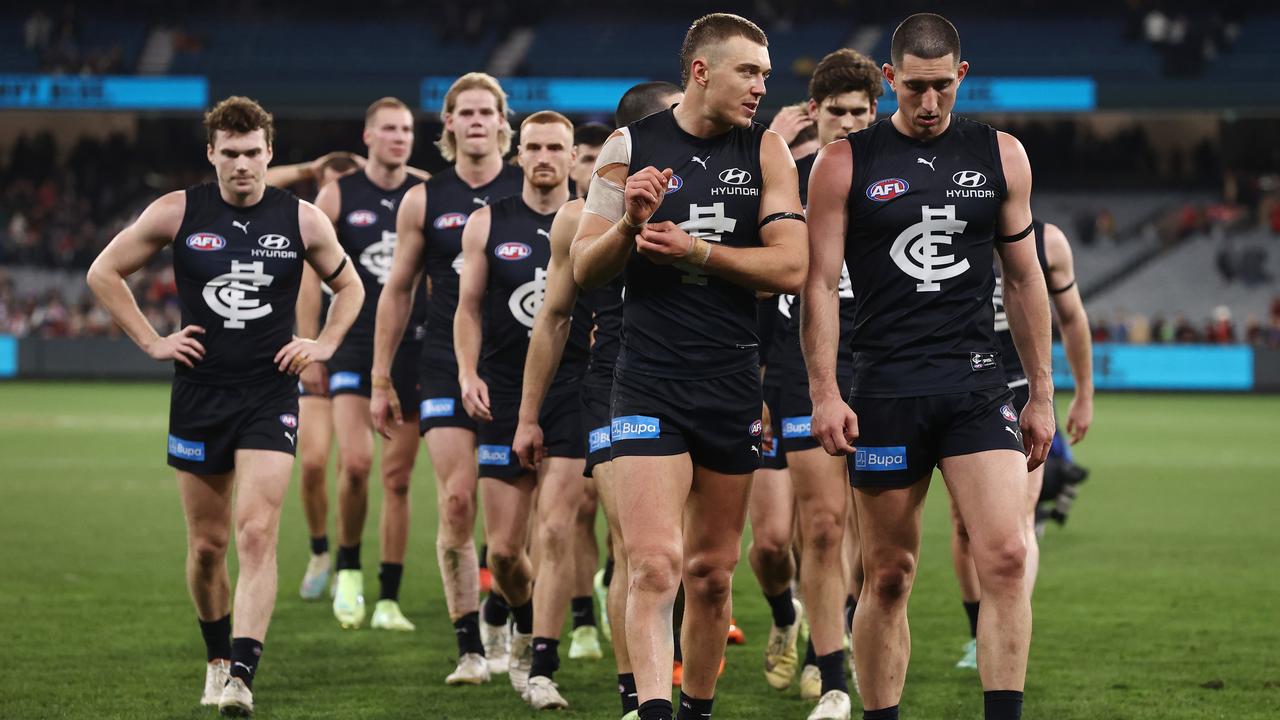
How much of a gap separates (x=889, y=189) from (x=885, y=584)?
1430 millimetres

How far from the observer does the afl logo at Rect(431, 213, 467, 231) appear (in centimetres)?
849

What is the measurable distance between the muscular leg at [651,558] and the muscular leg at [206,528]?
8.01 feet

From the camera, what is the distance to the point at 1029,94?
37.4 meters

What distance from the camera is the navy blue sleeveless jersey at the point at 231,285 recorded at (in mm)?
7230

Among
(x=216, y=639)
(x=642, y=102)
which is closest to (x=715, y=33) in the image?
(x=642, y=102)

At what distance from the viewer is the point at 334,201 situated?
10.2 m

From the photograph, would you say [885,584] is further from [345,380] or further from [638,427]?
[345,380]

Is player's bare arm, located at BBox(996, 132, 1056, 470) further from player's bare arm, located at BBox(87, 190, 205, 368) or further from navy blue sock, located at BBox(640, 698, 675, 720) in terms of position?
player's bare arm, located at BBox(87, 190, 205, 368)

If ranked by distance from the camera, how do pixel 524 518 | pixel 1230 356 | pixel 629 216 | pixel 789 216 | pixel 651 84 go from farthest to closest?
pixel 1230 356
pixel 524 518
pixel 651 84
pixel 789 216
pixel 629 216

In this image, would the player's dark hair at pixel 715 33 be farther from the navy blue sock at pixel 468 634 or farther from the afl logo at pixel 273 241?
the navy blue sock at pixel 468 634

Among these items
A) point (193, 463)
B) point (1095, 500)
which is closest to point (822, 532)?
point (193, 463)

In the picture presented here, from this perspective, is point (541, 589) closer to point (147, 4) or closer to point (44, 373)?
point (44, 373)

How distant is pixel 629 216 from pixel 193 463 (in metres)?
2.95

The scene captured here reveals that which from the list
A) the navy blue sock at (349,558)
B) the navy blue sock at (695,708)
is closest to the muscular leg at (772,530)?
the navy blue sock at (695,708)
